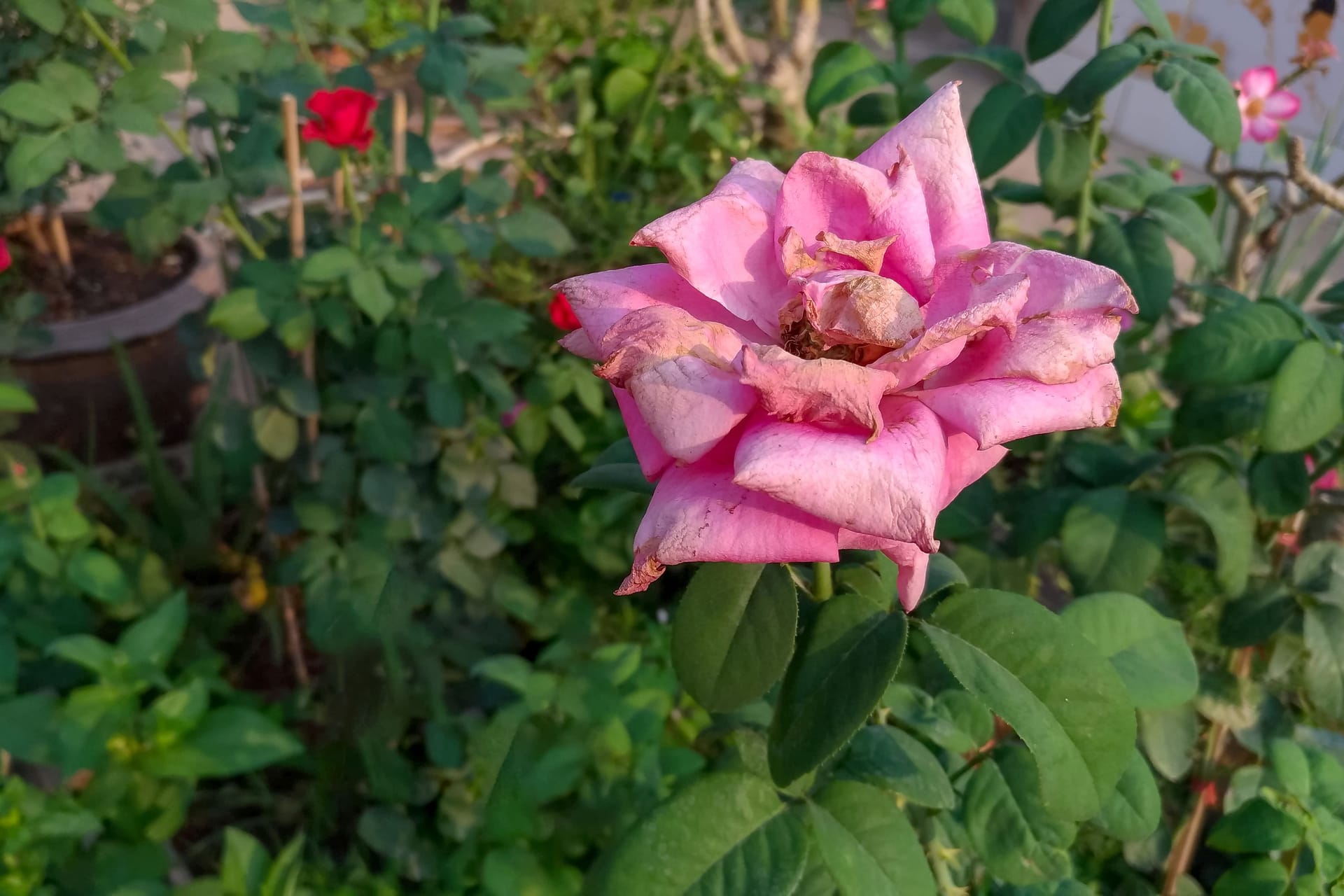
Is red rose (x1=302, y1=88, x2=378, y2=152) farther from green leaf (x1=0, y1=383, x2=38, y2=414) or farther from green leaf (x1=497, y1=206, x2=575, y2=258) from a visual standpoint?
green leaf (x1=0, y1=383, x2=38, y2=414)

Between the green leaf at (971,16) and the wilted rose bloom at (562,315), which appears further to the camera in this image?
the wilted rose bloom at (562,315)

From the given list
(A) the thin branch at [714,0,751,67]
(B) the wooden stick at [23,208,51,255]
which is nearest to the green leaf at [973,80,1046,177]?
(A) the thin branch at [714,0,751,67]

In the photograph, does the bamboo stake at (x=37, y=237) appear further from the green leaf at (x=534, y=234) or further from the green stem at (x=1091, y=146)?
the green stem at (x=1091, y=146)

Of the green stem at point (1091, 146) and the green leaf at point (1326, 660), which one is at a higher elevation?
the green stem at point (1091, 146)

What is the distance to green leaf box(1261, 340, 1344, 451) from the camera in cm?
87

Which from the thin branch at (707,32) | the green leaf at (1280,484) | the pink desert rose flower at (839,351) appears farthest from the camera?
the thin branch at (707,32)

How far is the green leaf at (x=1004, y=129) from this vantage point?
1009 millimetres

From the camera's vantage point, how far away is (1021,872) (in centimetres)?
70

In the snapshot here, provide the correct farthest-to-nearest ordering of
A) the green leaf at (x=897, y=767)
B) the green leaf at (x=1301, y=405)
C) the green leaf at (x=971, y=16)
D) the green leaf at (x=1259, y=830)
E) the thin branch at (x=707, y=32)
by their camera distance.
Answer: the thin branch at (x=707, y=32) < the green leaf at (x=971, y=16) < the green leaf at (x=1301, y=405) < the green leaf at (x=1259, y=830) < the green leaf at (x=897, y=767)

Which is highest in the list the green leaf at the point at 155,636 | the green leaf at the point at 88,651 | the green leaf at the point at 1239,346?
the green leaf at the point at 1239,346

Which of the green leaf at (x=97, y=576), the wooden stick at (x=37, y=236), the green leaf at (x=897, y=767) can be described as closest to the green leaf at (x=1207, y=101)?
the green leaf at (x=897, y=767)

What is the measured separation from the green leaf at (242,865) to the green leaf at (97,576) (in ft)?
1.27

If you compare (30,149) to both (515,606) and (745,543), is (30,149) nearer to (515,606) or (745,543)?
(515,606)

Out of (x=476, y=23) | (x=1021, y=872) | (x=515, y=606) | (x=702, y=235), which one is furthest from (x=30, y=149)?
(x=1021, y=872)
